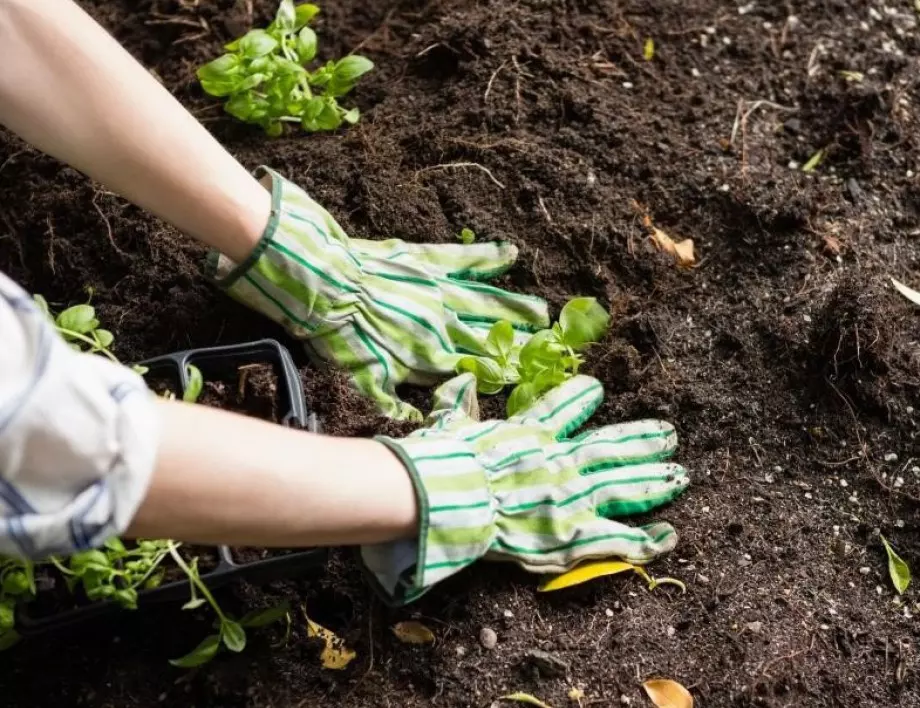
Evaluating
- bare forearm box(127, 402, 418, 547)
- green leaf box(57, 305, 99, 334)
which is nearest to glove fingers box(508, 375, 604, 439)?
bare forearm box(127, 402, 418, 547)

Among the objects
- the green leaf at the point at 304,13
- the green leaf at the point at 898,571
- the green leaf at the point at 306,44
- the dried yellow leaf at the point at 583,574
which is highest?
the green leaf at the point at 304,13

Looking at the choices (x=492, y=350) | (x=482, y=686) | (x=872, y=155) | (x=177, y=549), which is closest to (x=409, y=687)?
(x=482, y=686)

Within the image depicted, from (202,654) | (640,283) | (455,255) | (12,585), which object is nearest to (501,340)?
(455,255)

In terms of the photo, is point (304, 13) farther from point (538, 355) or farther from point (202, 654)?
point (202, 654)

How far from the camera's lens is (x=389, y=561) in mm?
1225

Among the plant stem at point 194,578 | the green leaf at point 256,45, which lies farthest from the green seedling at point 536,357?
the green leaf at point 256,45

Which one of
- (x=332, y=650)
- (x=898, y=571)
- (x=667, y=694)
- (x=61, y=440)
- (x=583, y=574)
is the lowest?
(x=898, y=571)

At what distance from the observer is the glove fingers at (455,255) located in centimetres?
160

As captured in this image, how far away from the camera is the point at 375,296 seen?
152 cm

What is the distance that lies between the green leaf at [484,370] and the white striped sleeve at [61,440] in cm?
71

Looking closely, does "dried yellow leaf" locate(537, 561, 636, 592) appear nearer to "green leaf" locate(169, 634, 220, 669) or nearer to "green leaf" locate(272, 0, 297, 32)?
"green leaf" locate(169, 634, 220, 669)

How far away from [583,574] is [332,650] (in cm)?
36

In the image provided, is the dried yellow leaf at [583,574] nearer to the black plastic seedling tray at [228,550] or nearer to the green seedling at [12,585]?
the black plastic seedling tray at [228,550]

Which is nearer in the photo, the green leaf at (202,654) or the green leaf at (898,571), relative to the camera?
the green leaf at (202,654)
